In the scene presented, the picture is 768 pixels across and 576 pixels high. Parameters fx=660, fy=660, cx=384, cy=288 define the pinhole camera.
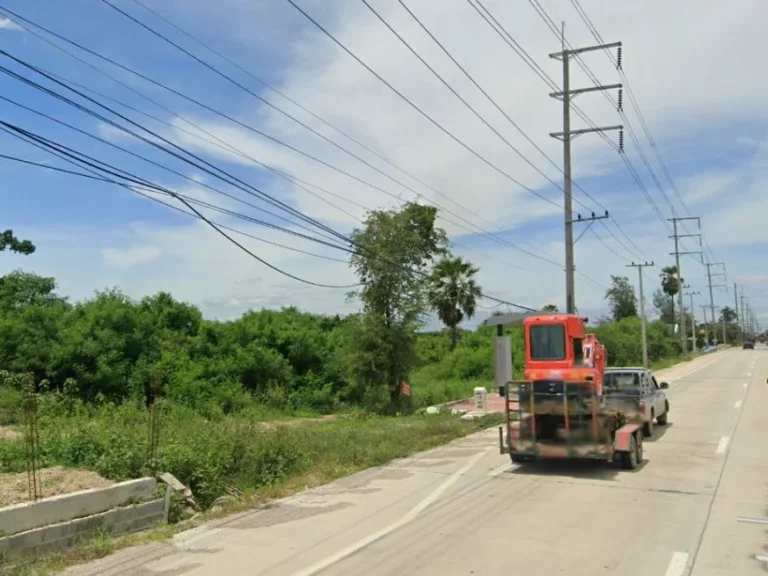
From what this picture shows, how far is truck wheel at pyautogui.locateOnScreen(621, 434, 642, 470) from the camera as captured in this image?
11.8 metres

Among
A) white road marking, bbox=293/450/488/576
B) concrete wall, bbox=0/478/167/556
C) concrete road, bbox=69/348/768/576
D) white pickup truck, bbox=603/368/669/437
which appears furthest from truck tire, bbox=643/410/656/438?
concrete wall, bbox=0/478/167/556

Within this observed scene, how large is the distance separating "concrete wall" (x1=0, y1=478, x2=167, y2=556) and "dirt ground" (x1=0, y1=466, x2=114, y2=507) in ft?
1.49

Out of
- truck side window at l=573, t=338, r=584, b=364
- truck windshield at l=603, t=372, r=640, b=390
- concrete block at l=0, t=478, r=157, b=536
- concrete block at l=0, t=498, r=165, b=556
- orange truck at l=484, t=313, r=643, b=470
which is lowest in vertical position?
concrete block at l=0, t=498, r=165, b=556

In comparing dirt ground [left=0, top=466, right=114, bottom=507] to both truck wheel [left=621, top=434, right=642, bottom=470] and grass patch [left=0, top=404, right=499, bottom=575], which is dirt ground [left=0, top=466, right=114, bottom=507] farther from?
truck wheel [left=621, top=434, right=642, bottom=470]

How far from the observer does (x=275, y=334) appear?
3138cm

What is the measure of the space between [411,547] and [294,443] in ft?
21.7

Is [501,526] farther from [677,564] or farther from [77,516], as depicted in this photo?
[77,516]

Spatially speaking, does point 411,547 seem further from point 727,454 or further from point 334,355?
point 334,355

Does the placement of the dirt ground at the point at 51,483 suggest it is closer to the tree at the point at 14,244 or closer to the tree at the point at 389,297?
the tree at the point at 389,297

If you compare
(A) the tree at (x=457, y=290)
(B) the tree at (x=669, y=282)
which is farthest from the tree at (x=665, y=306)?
(A) the tree at (x=457, y=290)

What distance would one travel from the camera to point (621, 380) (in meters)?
16.4

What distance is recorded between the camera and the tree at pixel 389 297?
25.3 metres

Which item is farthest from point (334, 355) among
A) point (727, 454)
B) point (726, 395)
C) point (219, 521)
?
point (219, 521)

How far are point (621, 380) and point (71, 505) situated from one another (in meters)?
12.9
